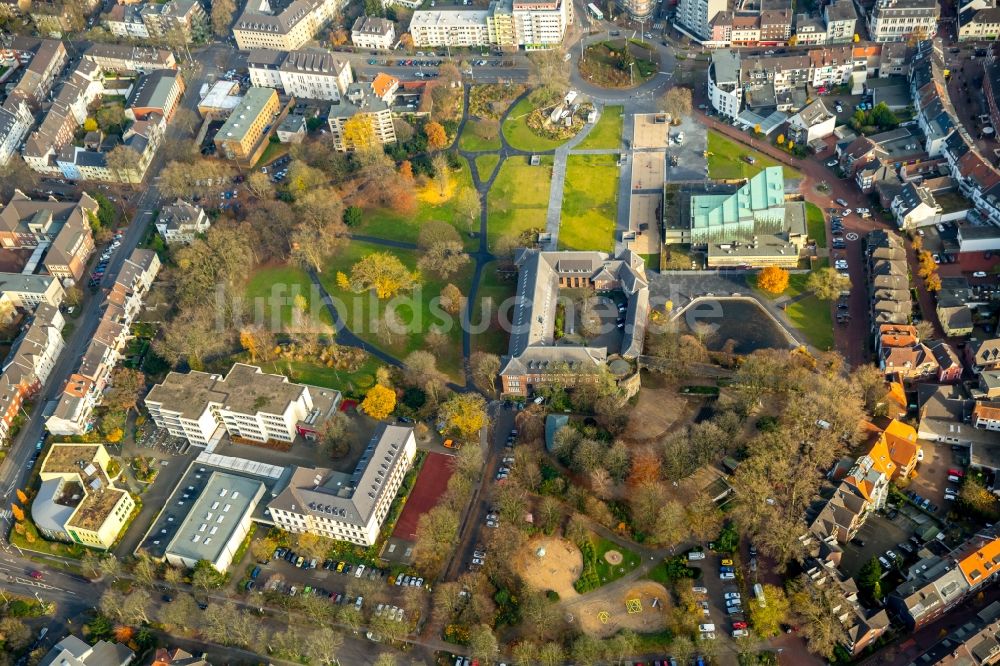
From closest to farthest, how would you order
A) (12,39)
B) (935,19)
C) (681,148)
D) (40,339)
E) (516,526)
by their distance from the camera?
1. (516,526)
2. (40,339)
3. (681,148)
4. (935,19)
5. (12,39)

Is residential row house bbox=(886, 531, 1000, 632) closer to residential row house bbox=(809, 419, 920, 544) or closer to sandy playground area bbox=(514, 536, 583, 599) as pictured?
residential row house bbox=(809, 419, 920, 544)

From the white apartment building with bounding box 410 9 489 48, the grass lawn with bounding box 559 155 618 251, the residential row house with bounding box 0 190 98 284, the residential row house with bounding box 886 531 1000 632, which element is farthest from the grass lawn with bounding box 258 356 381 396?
the white apartment building with bounding box 410 9 489 48

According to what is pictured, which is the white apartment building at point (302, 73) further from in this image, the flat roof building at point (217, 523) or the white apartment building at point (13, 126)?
the flat roof building at point (217, 523)

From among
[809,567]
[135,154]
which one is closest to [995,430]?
[809,567]

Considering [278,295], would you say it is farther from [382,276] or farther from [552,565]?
A: [552,565]

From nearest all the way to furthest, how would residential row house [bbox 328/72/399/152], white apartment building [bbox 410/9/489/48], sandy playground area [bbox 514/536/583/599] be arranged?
1. sandy playground area [bbox 514/536/583/599]
2. residential row house [bbox 328/72/399/152]
3. white apartment building [bbox 410/9/489/48]

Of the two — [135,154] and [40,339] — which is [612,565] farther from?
[135,154]
